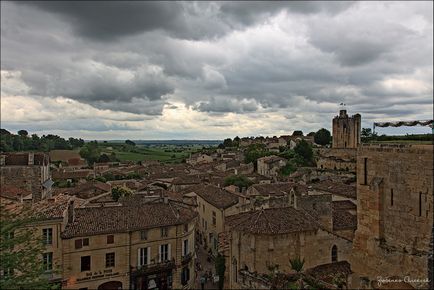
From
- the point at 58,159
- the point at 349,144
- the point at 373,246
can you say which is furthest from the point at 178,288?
the point at 58,159

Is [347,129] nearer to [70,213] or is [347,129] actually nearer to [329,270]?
[329,270]

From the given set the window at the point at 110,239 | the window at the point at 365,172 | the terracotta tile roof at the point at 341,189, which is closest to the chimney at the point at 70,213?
the window at the point at 110,239

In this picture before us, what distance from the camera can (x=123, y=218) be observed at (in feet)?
99.2

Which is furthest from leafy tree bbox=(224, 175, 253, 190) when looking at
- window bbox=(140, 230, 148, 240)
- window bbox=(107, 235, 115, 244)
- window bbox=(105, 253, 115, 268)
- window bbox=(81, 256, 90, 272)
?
window bbox=(81, 256, 90, 272)

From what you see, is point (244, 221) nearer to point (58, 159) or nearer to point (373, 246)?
point (373, 246)

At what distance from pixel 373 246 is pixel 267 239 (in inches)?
298

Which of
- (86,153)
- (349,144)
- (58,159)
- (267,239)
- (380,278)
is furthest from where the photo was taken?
(86,153)

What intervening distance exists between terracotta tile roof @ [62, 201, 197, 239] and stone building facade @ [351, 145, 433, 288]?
680 inches

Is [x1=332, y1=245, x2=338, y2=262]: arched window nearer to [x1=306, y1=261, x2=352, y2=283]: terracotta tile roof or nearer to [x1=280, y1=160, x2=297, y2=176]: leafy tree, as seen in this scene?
[x1=306, y1=261, x2=352, y2=283]: terracotta tile roof

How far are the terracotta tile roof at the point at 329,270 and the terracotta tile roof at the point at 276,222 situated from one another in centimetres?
243

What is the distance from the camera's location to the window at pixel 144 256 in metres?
29.1

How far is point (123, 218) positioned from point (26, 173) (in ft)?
98.6

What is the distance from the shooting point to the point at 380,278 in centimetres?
1538

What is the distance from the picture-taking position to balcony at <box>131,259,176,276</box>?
1132 inches
